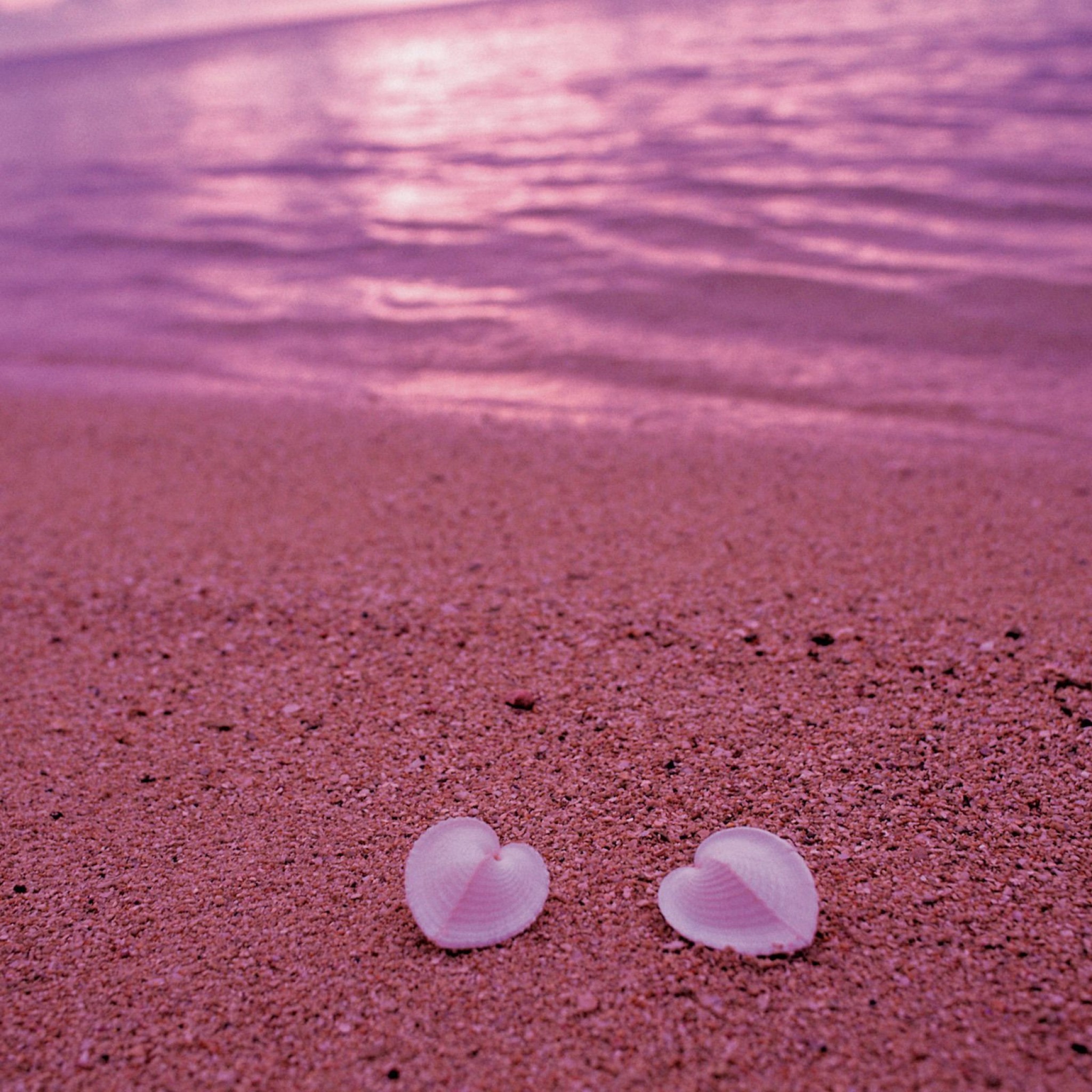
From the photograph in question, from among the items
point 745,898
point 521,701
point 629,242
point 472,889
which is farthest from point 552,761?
point 629,242

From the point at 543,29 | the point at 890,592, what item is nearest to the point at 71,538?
the point at 890,592

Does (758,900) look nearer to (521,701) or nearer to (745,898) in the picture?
(745,898)

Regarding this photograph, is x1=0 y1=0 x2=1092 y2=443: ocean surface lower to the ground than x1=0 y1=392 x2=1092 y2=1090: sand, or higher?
higher

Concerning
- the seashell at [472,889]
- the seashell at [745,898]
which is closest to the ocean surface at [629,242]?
the seashell at [745,898]

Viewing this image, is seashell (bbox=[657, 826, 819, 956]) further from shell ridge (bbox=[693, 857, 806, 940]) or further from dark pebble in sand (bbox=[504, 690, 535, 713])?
dark pebble in sand (bbox=[504, 690, 535, 713])

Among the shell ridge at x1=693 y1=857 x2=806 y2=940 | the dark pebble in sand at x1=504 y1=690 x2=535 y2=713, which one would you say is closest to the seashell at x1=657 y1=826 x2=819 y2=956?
the shell ridge at x1=693 y1=857 x2=806 y2=940

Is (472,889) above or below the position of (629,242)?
below

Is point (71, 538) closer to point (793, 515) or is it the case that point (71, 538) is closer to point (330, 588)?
point (330, 588)
